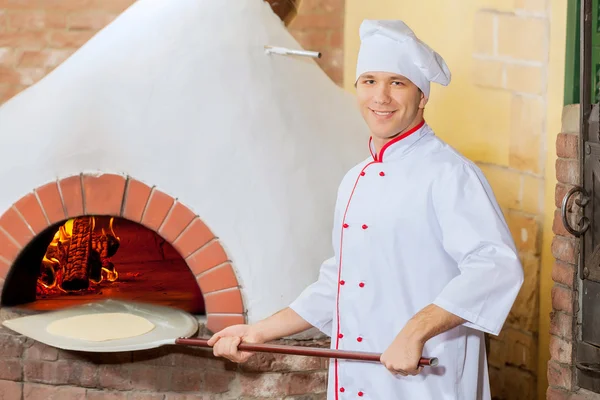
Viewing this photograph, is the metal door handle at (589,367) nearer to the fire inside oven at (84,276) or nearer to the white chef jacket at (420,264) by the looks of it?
the white chef jacket at (420,264)

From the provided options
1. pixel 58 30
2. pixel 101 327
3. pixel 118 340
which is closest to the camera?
pixel 118 340

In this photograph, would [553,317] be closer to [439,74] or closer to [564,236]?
[564,236]

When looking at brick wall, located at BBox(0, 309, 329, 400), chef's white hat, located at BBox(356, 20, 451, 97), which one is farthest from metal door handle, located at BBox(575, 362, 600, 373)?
chef's white hat, located at BBox(356, 20, 451, 97)

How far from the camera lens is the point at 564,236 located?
115 inches

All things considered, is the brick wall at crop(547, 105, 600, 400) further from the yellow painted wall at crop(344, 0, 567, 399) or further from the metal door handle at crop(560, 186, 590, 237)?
the yellow painted wall at crop(344, 0, 567, 399)

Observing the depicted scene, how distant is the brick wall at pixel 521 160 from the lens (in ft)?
11.1

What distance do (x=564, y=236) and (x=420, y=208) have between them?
1.04 m

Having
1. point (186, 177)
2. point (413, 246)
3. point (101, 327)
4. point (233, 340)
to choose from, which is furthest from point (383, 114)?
point (101, 327)

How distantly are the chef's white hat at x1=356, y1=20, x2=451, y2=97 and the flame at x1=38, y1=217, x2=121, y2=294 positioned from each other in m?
2.05

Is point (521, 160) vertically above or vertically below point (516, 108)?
below

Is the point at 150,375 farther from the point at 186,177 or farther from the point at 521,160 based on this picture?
the point at 521,160

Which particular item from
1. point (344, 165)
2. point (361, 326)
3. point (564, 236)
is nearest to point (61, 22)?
point (344, 165)

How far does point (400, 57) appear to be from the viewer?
81.3 inches

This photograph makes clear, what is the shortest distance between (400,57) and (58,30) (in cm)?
374
